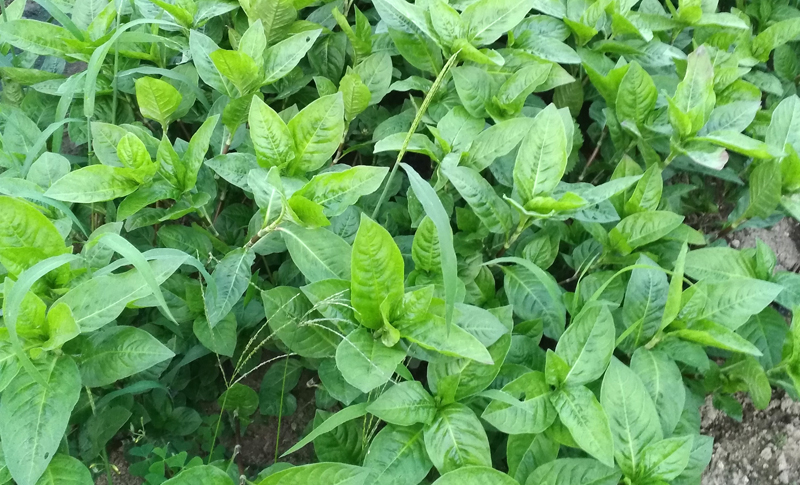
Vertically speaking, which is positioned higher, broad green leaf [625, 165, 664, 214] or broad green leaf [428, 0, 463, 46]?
broad green leaf [428, 0, 463, 46]

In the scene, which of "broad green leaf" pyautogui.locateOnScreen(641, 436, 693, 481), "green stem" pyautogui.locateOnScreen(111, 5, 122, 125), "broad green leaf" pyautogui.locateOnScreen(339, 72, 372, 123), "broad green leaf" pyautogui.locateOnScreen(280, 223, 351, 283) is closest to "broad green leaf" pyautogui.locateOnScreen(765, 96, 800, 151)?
"broad green leaf" pyautogui.locateOnScreen(641, 436, 693, 481)

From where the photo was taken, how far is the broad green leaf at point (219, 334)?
1.33m

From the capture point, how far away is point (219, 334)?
1.34m

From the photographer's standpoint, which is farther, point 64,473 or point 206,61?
point 206,61

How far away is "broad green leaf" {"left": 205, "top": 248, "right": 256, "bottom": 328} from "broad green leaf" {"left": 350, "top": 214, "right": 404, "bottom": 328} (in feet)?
1.05

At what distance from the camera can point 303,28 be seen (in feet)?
5.32

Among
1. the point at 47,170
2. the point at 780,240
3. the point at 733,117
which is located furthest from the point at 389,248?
the point at 780,240

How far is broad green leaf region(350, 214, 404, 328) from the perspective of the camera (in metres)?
1.02

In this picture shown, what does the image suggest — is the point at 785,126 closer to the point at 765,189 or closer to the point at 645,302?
the point at 765,189

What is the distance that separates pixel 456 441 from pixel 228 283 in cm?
62

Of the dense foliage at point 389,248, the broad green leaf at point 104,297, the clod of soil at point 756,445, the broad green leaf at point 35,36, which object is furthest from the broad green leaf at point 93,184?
the clod of soil at point 756,445

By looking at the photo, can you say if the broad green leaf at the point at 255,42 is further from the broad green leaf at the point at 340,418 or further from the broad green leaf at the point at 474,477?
the broad green leaf at the point at 474,477

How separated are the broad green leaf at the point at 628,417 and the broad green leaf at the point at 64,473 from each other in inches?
42.6

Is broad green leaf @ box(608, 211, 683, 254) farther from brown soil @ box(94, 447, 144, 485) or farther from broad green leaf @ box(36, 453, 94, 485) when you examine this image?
brown soil @ box(94, 447, 144, 485)
